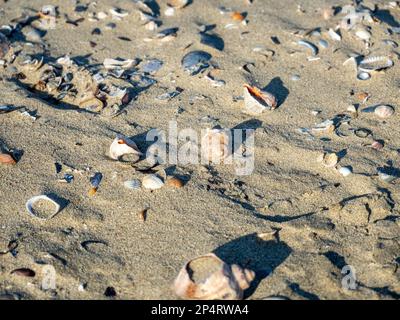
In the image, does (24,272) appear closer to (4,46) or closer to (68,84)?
(68,84)

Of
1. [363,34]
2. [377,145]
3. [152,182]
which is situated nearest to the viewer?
[152,182]

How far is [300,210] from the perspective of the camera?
2980 millimetres

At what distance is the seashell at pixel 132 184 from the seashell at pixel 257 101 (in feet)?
3.41

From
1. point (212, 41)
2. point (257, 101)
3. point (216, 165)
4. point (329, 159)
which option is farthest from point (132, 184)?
point (212, 41)

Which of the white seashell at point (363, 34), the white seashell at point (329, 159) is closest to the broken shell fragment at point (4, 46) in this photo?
the white seashell at point (329, 159)

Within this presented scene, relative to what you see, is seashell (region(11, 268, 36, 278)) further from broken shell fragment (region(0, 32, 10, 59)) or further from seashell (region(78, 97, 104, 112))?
broken shell fragment (region(0, 32, 10, 59))

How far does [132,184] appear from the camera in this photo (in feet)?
10.3

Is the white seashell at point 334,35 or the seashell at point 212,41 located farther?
the white seashell at point 334,35

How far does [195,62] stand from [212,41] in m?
0.37

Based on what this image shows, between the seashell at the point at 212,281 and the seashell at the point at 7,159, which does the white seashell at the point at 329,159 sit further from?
the seashell at the point at 7,159

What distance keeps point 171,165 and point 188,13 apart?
2091mm

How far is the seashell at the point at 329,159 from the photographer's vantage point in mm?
3258

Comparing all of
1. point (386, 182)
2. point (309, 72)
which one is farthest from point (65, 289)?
point (309, 72)
